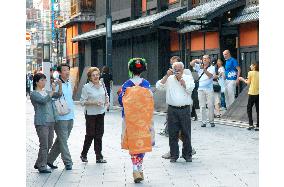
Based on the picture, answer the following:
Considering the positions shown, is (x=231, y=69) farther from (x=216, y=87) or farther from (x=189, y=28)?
(x=189, y=28)

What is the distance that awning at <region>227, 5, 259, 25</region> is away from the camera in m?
20.9

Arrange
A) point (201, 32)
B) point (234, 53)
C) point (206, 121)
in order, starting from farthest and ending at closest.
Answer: point (201, 32), point (234, 53), point (206, 121)

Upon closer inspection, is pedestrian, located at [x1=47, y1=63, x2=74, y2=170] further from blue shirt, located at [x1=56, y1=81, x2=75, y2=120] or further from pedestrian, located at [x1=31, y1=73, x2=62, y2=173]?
pedestrian, located at [x1=31, y1=73, x2=62, y2=173]

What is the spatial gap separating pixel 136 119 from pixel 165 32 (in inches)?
842

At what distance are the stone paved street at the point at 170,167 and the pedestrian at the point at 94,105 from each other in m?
0.35

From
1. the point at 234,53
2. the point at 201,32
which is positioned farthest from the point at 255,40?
the point at 201,32

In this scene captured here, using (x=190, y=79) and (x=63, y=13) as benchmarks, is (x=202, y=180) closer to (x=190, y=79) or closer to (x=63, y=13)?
(x=190, y=79)

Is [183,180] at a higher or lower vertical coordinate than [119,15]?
lower

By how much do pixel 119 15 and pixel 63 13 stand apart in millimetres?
34551

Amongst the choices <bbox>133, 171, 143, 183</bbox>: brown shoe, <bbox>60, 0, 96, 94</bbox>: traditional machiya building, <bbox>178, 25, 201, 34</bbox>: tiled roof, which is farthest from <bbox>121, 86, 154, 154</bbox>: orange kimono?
<bbox>60, 0, 96, 94</bbox>: traditional machiya building

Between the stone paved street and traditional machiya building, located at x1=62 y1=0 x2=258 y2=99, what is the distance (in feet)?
28.5

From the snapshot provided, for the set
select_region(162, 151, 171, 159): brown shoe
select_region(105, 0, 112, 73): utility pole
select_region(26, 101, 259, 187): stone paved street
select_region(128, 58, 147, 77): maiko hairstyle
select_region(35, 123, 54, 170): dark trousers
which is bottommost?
select_region(26, 101, 259, 187): stone paved street

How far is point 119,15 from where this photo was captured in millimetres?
37188

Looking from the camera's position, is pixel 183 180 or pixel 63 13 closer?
pixel 183 180
